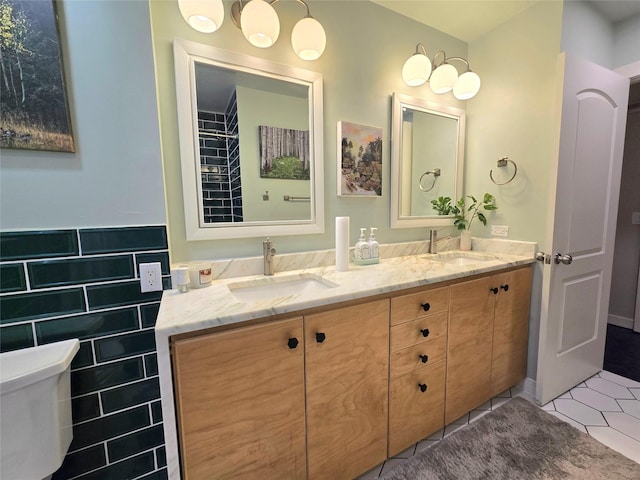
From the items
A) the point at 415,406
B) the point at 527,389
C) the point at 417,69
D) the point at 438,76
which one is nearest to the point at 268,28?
the point at 417,69

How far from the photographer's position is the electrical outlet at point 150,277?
103 cm

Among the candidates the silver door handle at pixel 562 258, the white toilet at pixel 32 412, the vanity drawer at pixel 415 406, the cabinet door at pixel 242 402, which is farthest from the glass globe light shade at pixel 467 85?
the white toilet at pixel 32 412

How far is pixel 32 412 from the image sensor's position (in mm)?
767

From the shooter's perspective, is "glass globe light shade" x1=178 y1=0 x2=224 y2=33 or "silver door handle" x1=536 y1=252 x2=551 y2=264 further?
"silver door handle" x1=536 y1=252 x2=551 y2=264

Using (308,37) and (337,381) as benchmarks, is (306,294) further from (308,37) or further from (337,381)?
(308,37)

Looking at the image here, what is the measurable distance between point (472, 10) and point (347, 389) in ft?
7.47

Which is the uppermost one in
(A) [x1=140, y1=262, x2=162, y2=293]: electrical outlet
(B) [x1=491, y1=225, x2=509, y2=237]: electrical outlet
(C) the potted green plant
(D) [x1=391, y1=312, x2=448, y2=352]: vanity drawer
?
(C) the potted green plant

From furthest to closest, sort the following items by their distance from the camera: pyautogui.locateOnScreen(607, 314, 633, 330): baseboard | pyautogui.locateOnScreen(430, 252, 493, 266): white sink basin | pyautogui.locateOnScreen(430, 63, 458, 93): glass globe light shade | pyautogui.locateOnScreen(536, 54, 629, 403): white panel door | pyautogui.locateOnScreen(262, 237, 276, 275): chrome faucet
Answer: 1. pyautogui.locateOnScreen(607, 314, 633, 330): baseboard
2. pyautogui.locateOnScreen(430, 252, 493, 266): white sink basin
3. pyautogui.locateOnScreen(430, 63, 458, 93): glass globe light shade
4. pyautogui.locateOnScreen(536, 54, 629, 403): white panel door
5. pyautogui.locateOnScreen(262, 237, 276, 275): chrome faucet

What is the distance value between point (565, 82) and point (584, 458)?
193 centimetres

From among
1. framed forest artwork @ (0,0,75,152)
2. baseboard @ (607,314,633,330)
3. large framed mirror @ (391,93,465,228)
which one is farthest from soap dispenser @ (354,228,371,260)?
baseboard @ (607,314,633,330)

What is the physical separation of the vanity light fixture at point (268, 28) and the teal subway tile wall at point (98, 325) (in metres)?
0.93

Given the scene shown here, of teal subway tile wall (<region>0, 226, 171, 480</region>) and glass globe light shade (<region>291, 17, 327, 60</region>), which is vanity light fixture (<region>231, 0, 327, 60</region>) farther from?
teal subway tile wall (<region>0, 226, 171, 480</region>)

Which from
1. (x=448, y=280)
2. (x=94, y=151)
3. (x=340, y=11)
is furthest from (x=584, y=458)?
(x=340, y=11)

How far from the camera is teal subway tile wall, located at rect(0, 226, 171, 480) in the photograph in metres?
0.88
